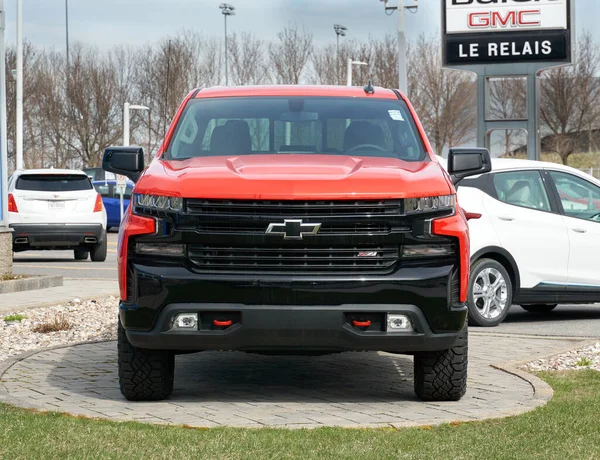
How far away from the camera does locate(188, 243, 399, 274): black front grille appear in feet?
21.9

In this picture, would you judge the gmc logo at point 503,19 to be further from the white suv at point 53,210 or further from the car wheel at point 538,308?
the car wheel at point 538,308

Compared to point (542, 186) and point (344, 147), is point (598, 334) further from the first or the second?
point (344, 147)

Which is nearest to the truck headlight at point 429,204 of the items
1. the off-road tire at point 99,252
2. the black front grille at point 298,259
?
the black front grille at point 298,259

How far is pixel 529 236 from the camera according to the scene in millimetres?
12008

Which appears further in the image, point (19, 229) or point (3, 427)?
point (19, 229)

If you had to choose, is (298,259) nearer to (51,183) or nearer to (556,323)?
(556,323)

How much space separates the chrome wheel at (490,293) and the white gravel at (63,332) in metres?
3.61

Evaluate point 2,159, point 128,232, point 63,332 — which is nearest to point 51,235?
point 2,159

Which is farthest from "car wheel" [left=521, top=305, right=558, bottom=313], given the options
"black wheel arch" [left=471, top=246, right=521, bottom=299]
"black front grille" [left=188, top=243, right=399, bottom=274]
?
"black front grille" [left=188, top=243, right=399, bottom=274]

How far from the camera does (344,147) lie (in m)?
7.86

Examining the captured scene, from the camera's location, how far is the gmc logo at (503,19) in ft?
90.9

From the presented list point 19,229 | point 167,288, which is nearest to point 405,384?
point 167,288

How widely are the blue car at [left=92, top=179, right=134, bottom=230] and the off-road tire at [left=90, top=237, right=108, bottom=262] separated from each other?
13.2 m

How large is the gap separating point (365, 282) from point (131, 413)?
156 cm
